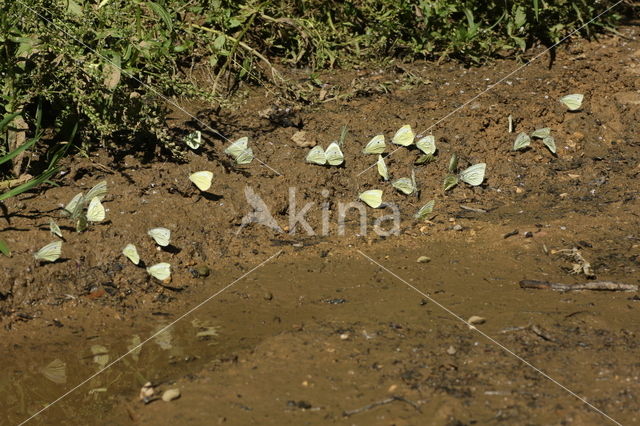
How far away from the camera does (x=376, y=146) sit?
4.43 metres

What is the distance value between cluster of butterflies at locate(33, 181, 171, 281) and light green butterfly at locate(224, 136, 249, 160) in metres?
0.70

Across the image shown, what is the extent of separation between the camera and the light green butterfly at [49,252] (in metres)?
3.52

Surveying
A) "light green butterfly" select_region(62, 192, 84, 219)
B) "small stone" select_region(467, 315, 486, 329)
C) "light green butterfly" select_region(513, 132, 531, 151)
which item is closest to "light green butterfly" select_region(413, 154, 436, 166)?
"light green butterfly" select_region(513, 132, 531, 151)

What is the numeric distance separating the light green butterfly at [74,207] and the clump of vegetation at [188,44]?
0.37 meters

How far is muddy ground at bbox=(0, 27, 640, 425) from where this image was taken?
284 centimetres

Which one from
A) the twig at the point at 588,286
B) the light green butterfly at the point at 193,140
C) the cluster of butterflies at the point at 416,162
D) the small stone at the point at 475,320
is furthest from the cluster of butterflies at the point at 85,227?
the twig at the point at 588,286

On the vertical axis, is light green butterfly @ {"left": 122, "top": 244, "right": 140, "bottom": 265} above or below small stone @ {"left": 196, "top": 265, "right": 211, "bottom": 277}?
above

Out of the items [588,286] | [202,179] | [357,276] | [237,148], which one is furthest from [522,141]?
[202,179]

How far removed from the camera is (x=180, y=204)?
3.98 metres

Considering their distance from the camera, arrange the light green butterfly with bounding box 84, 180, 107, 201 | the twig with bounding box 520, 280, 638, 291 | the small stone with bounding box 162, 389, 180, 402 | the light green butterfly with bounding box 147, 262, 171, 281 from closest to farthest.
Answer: the small stone with bounding box 162, 389, 180, 402
the twig with bounding box 520, 280, 638, 291
the light green butterfly with bounding box 147, 262, 171, 281
the light green butterfly with bounding box 84, 180, 107, 201

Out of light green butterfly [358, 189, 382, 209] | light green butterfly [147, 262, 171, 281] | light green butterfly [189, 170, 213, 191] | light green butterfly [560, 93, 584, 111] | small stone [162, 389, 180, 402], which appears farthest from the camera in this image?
light green butterfly [560, 93, 584, 111]

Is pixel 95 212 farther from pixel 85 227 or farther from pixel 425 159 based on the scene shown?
pixel 425 159

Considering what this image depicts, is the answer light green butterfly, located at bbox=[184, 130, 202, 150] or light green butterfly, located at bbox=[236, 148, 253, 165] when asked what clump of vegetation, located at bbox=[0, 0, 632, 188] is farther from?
light green butterfly, located at bbox=[236, 148, 253, 165]

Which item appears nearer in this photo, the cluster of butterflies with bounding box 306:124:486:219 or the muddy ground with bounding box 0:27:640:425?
the muddy ground with bounding box 0:27:640:425
